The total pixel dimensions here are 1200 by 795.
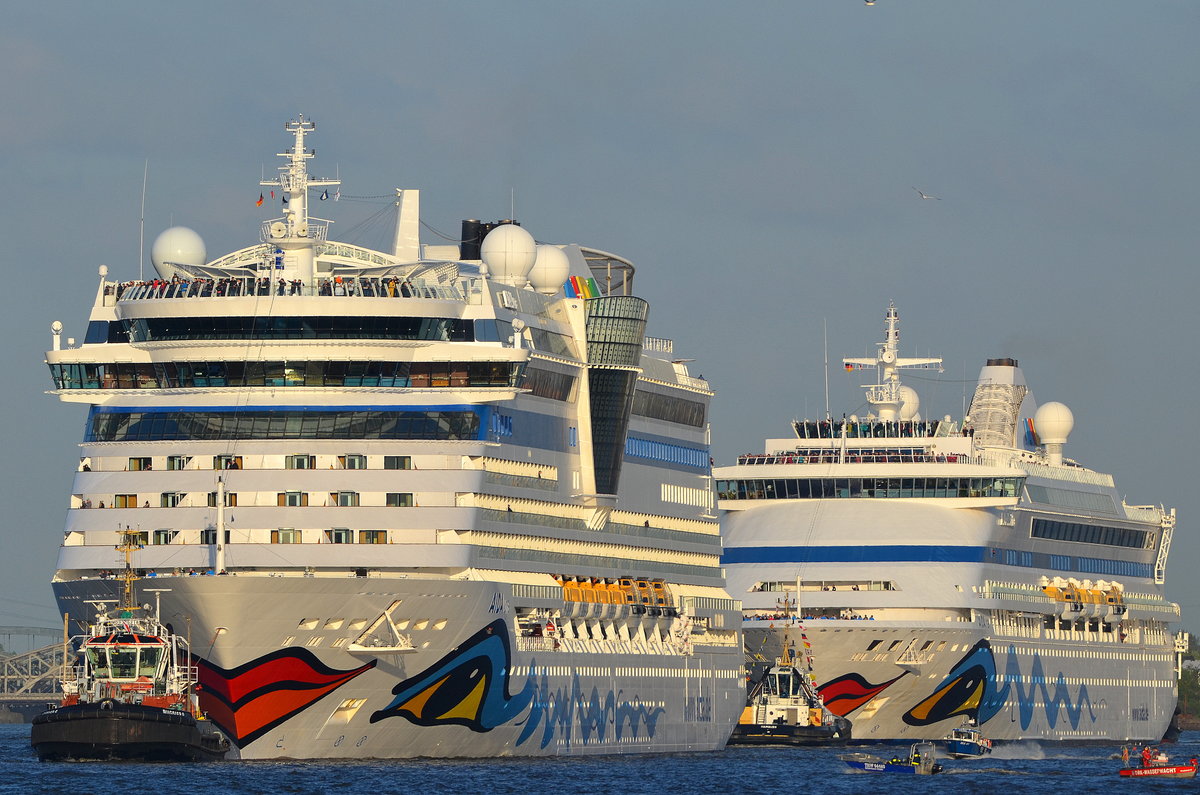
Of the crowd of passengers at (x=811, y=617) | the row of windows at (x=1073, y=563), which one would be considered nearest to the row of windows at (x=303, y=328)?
the crowd of passengers at (x=811, y=617)

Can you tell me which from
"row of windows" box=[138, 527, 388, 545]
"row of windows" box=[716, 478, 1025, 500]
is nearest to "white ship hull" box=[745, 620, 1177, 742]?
"row of windows" box=[716, 478, 1025, 500]

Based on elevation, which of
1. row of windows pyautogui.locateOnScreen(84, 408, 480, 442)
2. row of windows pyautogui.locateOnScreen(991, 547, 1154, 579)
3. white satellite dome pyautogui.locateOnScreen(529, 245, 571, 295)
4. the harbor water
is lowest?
the harbor water

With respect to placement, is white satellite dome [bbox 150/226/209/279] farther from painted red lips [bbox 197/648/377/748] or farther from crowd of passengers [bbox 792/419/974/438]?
crowd of passengers [bbox 792/419/974/438]

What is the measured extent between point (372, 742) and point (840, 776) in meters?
21.2

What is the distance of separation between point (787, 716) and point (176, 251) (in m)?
43.1

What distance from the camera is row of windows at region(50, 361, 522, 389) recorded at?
78.3 m

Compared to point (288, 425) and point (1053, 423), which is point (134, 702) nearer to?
point (288, 425)

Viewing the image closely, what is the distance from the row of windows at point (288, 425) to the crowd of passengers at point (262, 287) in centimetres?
388

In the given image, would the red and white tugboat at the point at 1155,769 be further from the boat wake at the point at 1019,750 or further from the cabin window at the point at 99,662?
the cabin window at the point at 99,662

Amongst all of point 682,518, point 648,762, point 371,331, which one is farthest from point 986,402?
point 371,331

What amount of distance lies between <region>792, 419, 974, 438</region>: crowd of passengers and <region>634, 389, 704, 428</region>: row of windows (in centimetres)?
2670

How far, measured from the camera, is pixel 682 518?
97.4 m

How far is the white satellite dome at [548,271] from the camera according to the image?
3460 inches

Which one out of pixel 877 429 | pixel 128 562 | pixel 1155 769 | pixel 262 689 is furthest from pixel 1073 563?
pixel 128 562
